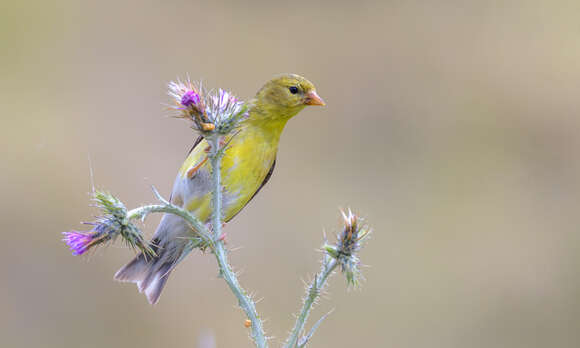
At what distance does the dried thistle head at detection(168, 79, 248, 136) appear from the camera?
242 centimetres

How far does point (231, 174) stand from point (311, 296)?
155 cm

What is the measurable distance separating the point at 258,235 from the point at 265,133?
3.82 m

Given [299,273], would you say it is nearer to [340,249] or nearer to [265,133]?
[265,133]

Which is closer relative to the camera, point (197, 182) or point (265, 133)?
point (197, 182)

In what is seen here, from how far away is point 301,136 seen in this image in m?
8.71

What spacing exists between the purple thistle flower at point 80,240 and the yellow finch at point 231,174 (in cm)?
131

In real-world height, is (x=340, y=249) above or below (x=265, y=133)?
below

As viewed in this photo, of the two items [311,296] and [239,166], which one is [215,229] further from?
[239,166]

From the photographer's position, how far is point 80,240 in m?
2.20

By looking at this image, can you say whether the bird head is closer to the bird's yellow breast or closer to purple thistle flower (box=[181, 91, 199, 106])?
the bird's yellow breast

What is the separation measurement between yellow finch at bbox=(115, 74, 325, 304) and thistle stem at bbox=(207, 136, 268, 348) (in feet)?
3.64

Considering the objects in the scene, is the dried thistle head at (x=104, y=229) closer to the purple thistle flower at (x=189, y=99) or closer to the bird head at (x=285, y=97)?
the purple thistle flower at (x=189, y=99)

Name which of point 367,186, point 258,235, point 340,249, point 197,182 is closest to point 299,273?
point 258,235

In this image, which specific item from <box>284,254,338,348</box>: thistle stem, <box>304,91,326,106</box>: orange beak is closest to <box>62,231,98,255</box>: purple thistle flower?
<box>284,254,338,348</box>: thistle stem
